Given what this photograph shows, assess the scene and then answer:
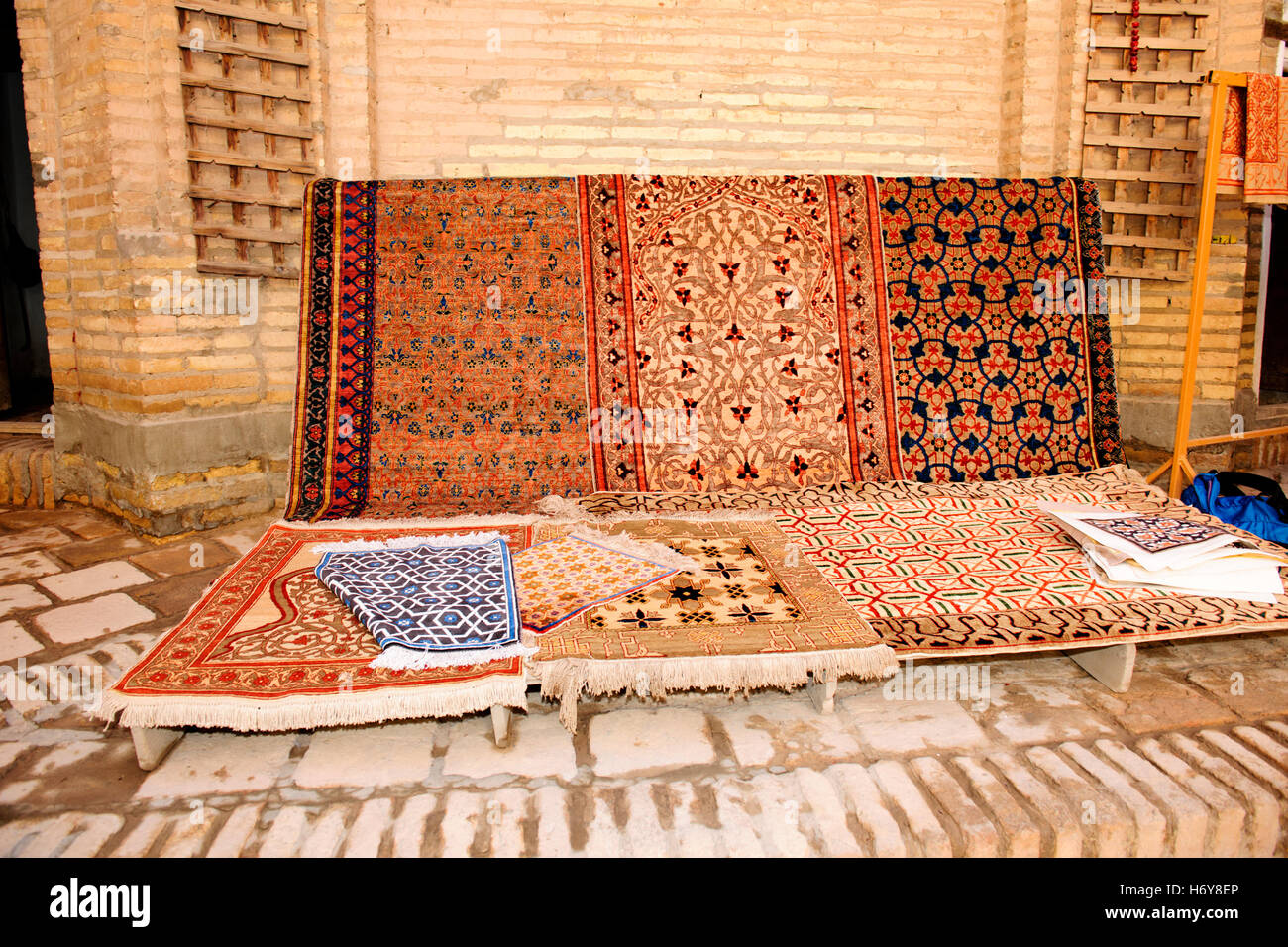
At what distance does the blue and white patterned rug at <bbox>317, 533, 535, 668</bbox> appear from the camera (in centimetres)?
235

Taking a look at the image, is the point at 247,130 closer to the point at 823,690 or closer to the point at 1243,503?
the point at 823,690

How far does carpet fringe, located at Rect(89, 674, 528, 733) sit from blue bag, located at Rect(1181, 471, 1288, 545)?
3.39 meters

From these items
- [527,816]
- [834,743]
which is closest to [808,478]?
[834,743]

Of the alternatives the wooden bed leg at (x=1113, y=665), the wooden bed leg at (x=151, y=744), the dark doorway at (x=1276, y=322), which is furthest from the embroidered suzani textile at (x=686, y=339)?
the dark doorway at (x=1276, y=322)

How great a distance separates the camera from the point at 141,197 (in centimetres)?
427

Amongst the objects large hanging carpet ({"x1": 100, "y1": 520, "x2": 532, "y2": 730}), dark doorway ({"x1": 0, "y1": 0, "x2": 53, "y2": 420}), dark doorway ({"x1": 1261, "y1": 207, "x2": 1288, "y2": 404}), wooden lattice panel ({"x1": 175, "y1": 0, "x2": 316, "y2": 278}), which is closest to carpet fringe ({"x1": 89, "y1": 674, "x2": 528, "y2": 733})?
large hanging carpet ({"x1": 100, "y1": 520, "x2": 532, "y2": 730})

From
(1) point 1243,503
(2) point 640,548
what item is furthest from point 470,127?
(1) point 1243,503

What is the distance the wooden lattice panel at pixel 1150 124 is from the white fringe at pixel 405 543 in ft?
13.8

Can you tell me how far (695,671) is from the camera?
2.39 metres

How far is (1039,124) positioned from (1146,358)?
1.62 m

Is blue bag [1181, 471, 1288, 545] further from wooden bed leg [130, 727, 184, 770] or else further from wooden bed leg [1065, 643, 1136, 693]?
wooden bed leg [130, 727, 184, 770]

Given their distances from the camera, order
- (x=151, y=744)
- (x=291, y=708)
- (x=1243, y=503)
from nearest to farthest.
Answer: (x=291, y=708), (x=151, y=744), (x=1243, y=503)

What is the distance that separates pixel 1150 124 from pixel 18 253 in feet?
26.1
